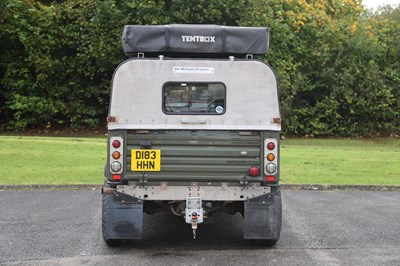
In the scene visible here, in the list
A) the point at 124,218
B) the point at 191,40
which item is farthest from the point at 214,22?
the point at 124,218

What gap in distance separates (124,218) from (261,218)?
1691 mm

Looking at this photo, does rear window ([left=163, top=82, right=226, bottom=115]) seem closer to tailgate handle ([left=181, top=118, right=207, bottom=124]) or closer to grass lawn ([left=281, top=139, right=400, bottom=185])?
tailgate handle ([left=181, top=118, right=207, bottom=124])

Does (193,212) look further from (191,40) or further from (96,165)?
(96,165)

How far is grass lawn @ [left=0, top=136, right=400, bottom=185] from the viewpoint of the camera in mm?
13953

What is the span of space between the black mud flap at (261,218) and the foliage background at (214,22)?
2064cm

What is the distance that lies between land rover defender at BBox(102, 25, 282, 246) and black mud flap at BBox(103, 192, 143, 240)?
0.01 m

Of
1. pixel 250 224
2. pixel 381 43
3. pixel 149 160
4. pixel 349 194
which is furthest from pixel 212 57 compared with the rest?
pixel 381 43

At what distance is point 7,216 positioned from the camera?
30.8ft

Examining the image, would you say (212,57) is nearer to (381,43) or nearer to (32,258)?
(32,258)

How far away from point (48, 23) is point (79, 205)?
20.4 metres

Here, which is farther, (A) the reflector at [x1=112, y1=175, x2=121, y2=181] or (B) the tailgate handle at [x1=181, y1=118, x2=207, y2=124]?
(B) the tailgate handle at [x1=181, y1=118, x2=207, y2=124]

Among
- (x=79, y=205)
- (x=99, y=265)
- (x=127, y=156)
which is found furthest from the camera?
(x=79, y=205)

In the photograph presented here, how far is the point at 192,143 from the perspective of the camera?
7117 millimetres

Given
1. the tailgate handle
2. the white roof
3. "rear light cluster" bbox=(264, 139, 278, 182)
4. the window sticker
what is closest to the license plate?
the white roof
